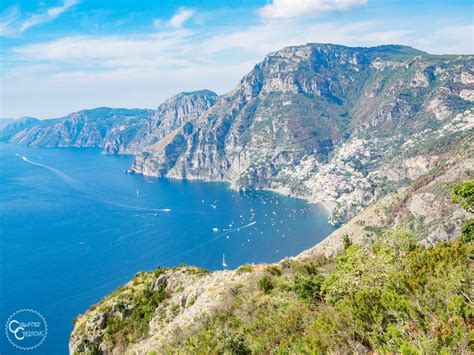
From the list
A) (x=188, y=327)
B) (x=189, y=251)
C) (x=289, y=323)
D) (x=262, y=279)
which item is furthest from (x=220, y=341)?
(x=189, y=251)

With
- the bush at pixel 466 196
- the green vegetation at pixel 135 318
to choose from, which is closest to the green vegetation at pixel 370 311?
the green vegetation at pixel 135 318

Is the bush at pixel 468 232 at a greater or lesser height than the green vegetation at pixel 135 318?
greater

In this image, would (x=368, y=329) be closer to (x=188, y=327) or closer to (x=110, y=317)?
(x=188, y=327)

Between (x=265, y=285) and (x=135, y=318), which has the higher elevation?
(x=265, y=285)

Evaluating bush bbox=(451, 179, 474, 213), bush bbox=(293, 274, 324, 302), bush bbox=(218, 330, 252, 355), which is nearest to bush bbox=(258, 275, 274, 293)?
bush bbox=(293, 274, 324, 302)

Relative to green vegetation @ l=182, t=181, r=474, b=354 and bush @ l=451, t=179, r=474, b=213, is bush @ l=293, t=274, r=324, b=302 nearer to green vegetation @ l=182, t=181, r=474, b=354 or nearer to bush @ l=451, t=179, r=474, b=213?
green vegetation @ l=182, t=181, r=474, b=354

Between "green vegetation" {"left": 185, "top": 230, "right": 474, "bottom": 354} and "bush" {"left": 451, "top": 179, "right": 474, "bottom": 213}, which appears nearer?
"green vegetation" {"left": 185, "top": 230, "right": 474, "bottom": 354}

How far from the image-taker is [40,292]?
148250 millimetres

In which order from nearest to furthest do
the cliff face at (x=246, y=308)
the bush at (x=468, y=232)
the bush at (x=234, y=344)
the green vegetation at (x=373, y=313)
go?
the green vegetation at (x=373, y=313)
the cliff face at (x=246, y=308)
the bush at (x=234, y=344)
the bush at (x=468, y=232)

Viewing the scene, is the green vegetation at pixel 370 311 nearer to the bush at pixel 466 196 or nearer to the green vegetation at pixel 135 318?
the green vegetation at pixel 135 318

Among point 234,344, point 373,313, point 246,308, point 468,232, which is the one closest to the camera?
point 373,313

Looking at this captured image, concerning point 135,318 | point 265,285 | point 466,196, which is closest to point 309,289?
point 265,285

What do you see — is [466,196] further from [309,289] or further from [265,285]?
[309,289]

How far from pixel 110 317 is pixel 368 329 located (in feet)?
109
